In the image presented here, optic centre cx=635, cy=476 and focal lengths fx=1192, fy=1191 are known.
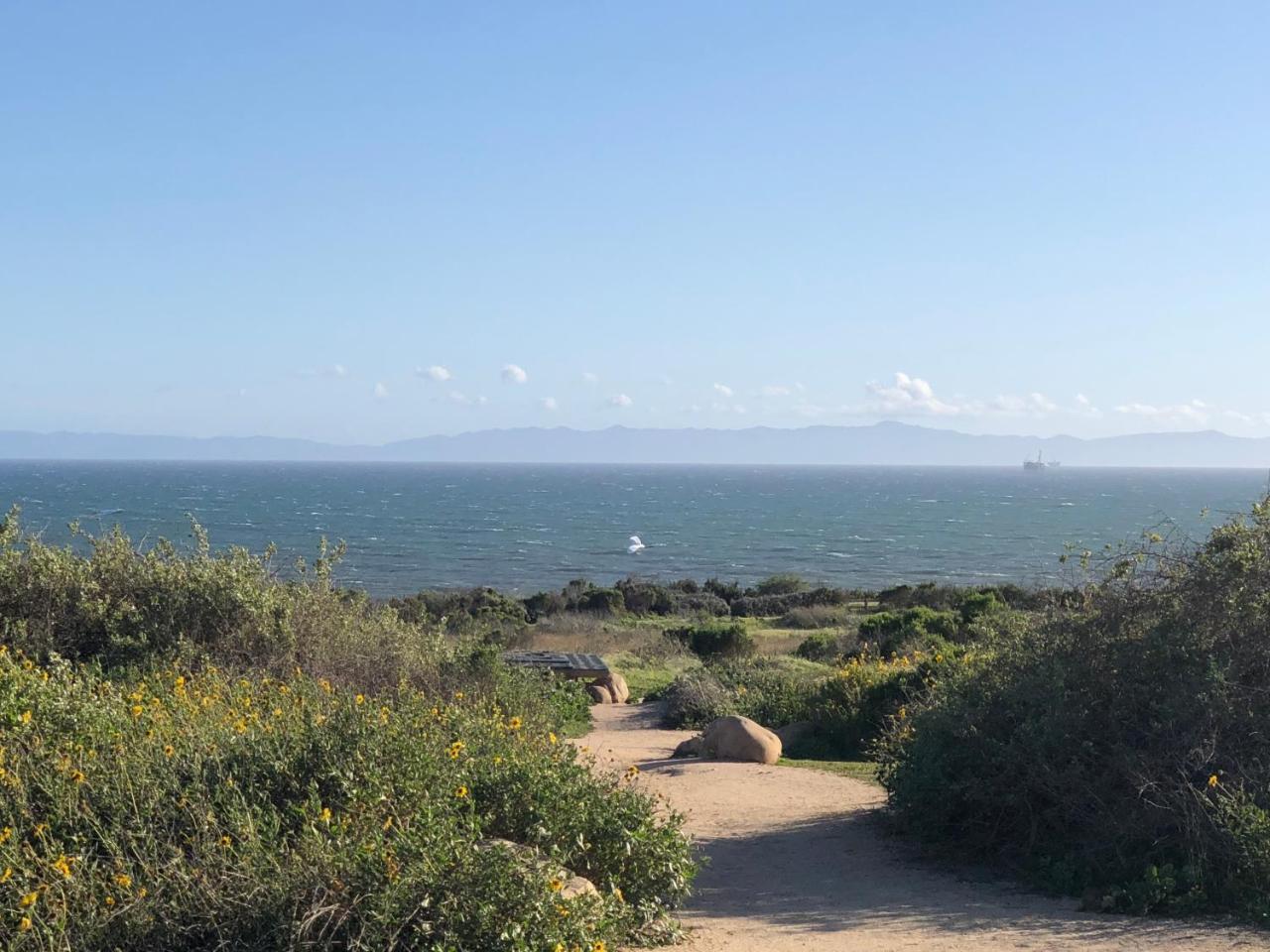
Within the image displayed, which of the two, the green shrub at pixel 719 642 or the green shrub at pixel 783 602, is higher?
the green shrub at pixel 719 642

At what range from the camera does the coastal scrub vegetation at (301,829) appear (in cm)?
511

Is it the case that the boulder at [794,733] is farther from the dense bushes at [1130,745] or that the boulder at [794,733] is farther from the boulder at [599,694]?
the dense bushes at [1130,745]

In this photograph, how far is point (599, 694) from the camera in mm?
20391

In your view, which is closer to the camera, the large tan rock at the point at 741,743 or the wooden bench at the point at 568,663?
the large tan rock at the point at 741,743

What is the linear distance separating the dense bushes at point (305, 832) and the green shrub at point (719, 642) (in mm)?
19414

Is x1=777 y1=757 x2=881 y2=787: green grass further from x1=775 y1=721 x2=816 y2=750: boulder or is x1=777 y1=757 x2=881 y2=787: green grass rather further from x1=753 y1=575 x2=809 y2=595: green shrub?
x1=753 y1=575 x2=809 y2=595: green shrub

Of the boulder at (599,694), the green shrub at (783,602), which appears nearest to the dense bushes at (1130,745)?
the boulder at (599,694)

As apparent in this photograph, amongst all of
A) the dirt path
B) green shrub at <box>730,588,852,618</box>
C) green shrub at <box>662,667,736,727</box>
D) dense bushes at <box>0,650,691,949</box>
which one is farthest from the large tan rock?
green shrub at <box>730,588,852,618</box>

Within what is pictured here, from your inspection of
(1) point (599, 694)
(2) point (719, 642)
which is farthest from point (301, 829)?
(2) point (719, 642)

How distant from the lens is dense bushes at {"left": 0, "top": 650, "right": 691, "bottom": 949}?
201 inches

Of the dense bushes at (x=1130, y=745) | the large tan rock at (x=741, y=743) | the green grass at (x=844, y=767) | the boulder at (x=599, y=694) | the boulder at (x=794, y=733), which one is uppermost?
the dense bushes at (x=1130, y=745)

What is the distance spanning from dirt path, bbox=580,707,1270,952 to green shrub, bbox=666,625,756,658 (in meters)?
14.2

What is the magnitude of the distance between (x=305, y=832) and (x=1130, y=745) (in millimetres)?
5968

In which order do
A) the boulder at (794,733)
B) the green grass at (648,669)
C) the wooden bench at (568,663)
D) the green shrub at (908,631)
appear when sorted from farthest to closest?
the green grass at (648,669) < the green shrub at (908,631) < the wooden bench at (568,663) < the boulder at (794,733)
